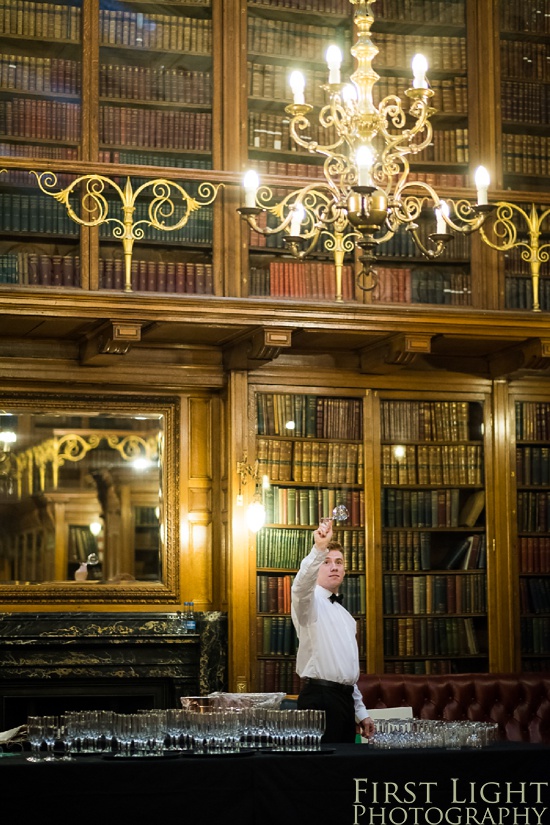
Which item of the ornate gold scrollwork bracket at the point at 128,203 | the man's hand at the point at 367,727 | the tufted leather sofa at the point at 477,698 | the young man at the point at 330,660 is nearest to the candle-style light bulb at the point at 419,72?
the young man at the point at 330,660

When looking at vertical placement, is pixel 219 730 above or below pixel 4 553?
below

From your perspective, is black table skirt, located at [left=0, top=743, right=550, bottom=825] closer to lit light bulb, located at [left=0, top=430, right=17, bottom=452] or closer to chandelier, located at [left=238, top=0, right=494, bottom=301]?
chandelier, located at [left=238, top=0, right=494, bottom=301]

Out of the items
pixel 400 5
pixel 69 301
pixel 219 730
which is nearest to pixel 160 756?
pixel 219 730

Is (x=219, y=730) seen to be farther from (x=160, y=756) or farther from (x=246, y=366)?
(x=246, y=366)

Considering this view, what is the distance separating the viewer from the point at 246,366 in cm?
824

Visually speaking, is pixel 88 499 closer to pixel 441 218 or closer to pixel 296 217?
pixel 296 217

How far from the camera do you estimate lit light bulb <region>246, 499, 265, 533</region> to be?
8.17 m

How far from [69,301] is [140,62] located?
1768 millimetres

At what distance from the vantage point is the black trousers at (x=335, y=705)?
620 centimetres

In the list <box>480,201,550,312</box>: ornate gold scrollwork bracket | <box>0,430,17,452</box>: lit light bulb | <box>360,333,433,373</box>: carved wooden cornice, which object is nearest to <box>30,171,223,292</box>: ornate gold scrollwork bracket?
<box>0,430,17,452</box>: lit light bulb

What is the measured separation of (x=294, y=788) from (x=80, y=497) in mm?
3602

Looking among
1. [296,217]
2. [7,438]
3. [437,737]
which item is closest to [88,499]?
[7,438]

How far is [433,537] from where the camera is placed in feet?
28.5

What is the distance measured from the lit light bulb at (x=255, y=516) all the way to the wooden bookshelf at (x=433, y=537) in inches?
A: 33.3
